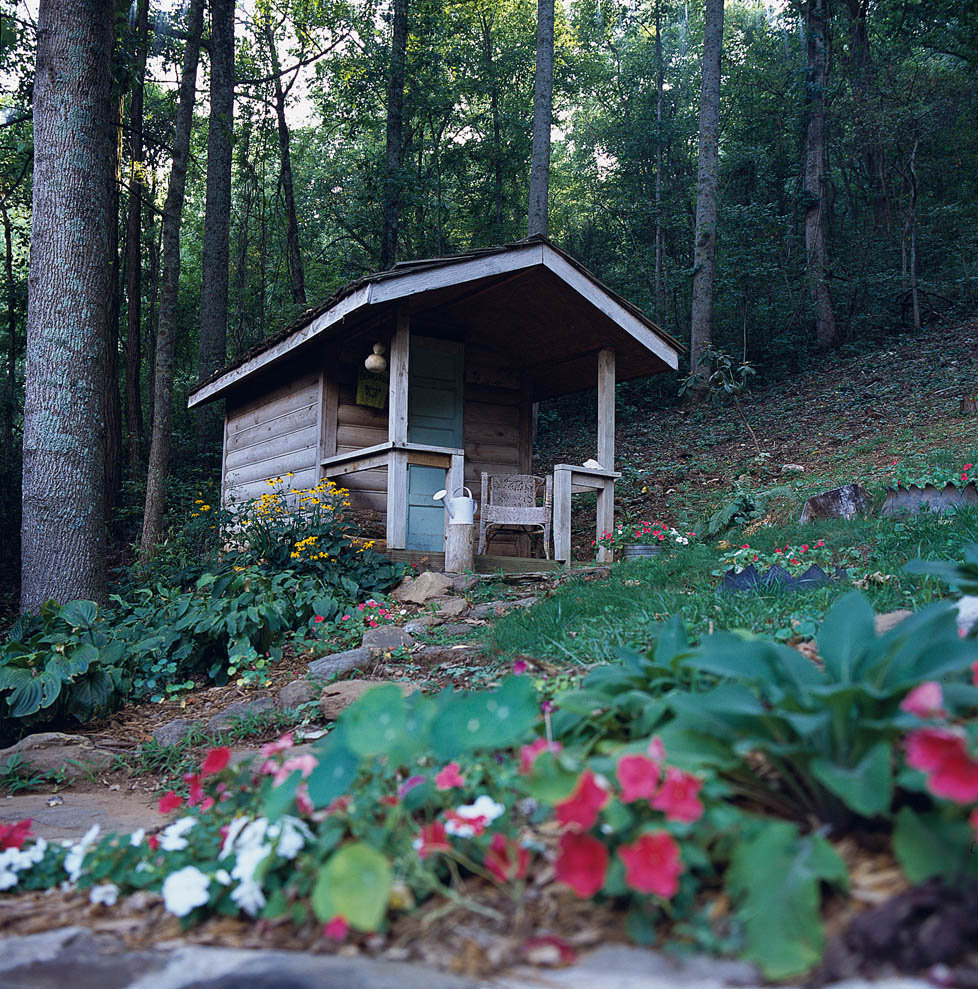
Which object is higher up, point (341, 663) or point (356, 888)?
point (356, 888)

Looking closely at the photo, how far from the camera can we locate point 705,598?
3361 millimetres

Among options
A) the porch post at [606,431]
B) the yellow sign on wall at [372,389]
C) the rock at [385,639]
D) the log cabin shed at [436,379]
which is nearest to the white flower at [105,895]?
the rock at [385,639]

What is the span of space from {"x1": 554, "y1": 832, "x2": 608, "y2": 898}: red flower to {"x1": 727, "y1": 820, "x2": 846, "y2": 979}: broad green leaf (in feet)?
0.61

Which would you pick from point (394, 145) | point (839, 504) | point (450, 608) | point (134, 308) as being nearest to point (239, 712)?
point (450, 608)

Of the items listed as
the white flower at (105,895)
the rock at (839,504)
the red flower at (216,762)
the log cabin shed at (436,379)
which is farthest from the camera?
the log cabin shed at (436,379)

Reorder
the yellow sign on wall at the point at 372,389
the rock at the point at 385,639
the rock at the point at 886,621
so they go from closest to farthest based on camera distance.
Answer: the rock at the point at 886,621
the rock at the point at 385,639
the yellow sign on wall at the point at 372,389

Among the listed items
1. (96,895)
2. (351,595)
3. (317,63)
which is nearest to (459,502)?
(351,595)

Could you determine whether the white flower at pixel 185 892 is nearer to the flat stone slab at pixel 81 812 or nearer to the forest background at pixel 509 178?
the flat stone slab at pixel 81 812

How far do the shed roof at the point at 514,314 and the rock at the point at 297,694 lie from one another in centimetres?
348

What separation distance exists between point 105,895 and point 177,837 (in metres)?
0.20

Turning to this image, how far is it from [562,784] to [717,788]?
0.25 m

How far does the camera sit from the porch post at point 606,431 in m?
7.78

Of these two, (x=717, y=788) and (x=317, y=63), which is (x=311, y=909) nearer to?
(x=717, y=788)

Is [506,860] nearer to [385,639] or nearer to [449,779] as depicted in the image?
[449,779]
